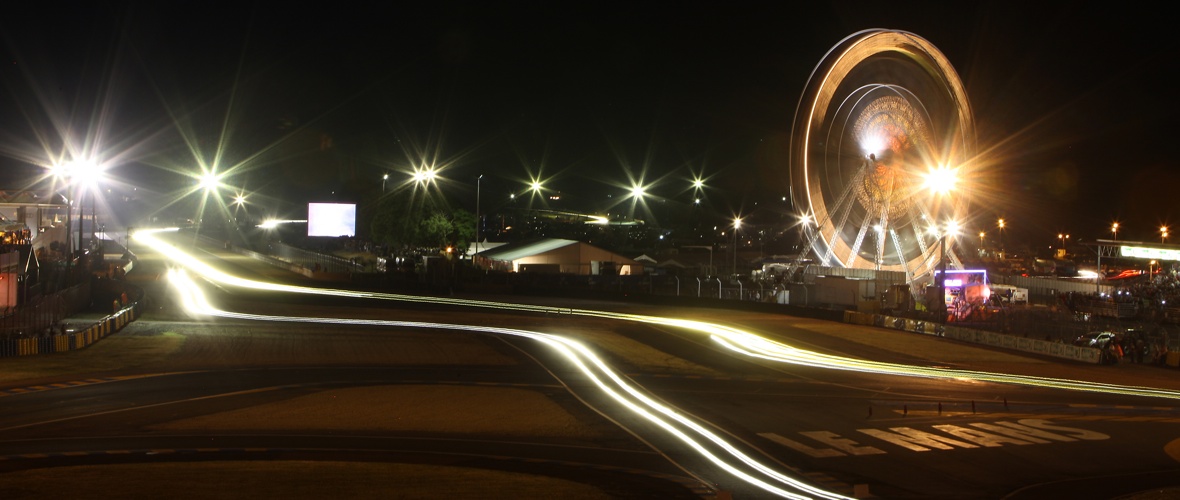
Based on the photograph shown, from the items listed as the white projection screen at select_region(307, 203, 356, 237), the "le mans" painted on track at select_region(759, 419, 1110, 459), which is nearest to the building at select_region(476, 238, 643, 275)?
the white projection screen at select_region(307, 203, 356, 237)

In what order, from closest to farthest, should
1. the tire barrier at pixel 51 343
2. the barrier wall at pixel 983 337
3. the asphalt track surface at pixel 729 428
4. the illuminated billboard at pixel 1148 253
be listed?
the asphalt track surface at pixel 729 428
the tire barrier at pixel 51 343
the barrier wall at pixel 983 337
the illuminated billboard at pixel 1148 253

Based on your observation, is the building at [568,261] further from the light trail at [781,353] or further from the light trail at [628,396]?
the light trail at [628,396]

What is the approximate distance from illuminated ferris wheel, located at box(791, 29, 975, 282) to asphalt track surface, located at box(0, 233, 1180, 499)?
1050 inches

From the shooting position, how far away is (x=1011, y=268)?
8069cm

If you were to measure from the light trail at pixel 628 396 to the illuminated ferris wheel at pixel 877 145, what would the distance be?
92.7 feet

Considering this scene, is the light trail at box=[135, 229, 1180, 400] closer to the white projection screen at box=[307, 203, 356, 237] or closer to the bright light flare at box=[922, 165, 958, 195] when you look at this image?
the bright light flare at box=[922, 165, 958, 195]

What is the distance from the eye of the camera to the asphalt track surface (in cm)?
1472

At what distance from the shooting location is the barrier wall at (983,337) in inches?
1294

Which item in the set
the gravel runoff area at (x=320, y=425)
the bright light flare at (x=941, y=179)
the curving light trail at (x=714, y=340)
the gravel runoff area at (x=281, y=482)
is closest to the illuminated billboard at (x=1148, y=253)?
the bright light flare at (x=941, y=179)

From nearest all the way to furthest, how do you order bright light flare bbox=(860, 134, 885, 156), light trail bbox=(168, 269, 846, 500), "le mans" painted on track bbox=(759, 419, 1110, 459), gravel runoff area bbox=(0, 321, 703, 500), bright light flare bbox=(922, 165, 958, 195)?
gravel runoff area bbox=(0, 321, 703, 500) → light trail bbox=(168, 269, 846, 500) → "le mans" painted on track bbox=(759, 419, 1110, 459) → bright light flare bbox=(922, 165, 958, 195) → bright light flare bbox=(860, 134, 885, 156)

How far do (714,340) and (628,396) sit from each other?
13824mm

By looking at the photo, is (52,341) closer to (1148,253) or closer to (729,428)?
(729,428)

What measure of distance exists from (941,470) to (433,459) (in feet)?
29.2

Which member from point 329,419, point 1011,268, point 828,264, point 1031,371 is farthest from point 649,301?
point 1011,268
